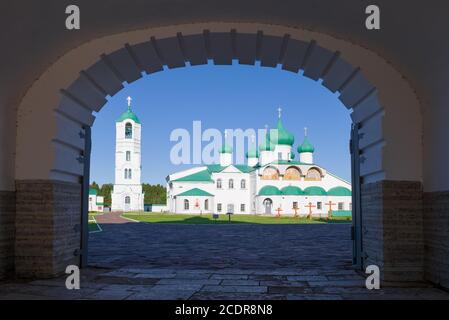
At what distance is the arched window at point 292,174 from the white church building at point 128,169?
63.4 ft

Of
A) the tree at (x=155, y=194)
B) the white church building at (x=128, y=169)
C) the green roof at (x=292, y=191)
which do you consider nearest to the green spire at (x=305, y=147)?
the green roof at (x=292, y=191)

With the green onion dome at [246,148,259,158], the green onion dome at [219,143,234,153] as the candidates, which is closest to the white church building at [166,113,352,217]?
the green onion dome at [246,148,259,158]

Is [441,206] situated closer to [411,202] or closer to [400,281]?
[411,202]

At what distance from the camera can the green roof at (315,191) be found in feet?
181

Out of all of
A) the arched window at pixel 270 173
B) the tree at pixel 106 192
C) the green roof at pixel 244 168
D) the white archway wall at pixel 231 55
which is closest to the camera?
the white archway wall at pixel 231 55

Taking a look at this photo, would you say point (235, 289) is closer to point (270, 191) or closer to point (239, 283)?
point (239, 283)

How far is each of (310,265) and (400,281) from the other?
2517mm

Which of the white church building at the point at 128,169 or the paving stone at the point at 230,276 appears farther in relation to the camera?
the white church building at the point at 128,169

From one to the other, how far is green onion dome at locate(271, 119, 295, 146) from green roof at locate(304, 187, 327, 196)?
694 cm

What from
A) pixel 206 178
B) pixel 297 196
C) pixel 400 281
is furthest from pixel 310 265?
pixel 206 178

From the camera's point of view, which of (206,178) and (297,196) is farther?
(206,178)

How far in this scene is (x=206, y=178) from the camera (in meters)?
61.0

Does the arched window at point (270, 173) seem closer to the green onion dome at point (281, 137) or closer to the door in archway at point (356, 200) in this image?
the green onion dome at point (281, 137)

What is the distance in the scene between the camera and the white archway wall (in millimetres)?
6879
